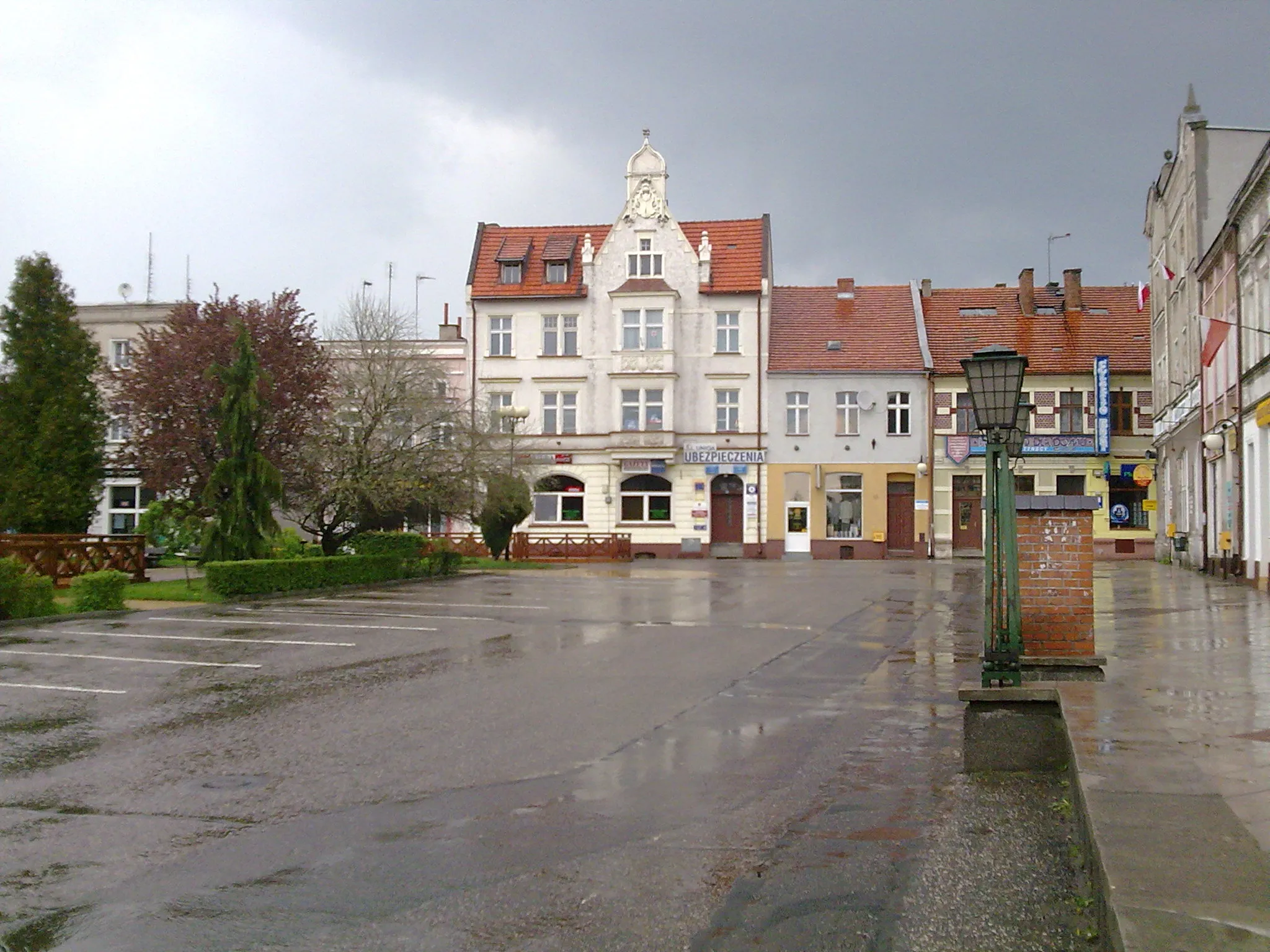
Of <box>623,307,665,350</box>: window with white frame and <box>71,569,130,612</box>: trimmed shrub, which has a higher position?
<box>623,307,665,350</box>: window with white frame

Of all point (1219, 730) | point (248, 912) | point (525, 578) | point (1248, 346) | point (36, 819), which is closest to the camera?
point (248, 912)

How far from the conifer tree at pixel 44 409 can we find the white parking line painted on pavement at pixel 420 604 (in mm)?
14697

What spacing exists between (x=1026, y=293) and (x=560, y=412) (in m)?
20.4

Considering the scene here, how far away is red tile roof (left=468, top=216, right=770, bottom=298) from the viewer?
162 feet

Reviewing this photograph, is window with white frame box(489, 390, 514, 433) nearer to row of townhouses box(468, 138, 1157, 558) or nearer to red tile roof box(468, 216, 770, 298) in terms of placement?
row of townhouses box(468, 138, 1157, 558)

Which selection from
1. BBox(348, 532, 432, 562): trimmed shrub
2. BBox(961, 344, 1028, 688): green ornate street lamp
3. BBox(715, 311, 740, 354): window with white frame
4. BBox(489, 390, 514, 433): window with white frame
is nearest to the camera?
BBox(961, 344, 1028, 688): green ornate street lamp

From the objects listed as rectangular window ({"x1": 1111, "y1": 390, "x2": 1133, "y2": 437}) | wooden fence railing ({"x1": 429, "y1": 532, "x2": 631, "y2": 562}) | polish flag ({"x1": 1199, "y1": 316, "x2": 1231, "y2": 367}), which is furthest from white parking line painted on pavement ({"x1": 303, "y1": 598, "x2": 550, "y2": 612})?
rectangular window ({"x1": 1111, "y1": 390, "x2": 1133, "y2": 437})

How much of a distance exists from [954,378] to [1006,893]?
4398 cm

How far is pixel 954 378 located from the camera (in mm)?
47344

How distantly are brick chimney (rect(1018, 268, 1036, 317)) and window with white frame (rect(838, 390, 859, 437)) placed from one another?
8.83m

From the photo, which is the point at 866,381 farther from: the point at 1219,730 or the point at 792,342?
→ the point at 1219,730

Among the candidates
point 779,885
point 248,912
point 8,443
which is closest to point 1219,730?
point 779,885

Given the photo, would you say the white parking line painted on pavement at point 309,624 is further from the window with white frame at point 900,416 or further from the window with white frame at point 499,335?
the window with white frame at point 900,416

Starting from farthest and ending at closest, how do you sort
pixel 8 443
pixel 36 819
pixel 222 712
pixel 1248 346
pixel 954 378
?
pixel 954 378
pixel 8 443
pixel 1248 346
pixel 222 712
pixel 36 819
